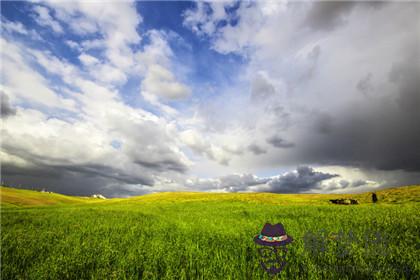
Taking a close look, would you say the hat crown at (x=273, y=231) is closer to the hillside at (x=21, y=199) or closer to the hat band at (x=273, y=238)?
the hat band at (x=273, y=238)

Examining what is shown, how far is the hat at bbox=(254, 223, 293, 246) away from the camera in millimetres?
3301

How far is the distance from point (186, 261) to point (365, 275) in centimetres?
365

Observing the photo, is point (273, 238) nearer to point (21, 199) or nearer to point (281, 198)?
point (281, 198)

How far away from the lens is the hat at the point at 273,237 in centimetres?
330

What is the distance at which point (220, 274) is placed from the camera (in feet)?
13.9

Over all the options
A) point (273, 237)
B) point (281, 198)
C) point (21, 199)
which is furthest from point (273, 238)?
point (21, 199)

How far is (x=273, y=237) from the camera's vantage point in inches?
135

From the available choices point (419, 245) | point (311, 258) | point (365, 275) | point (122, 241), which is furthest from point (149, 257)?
point (419, 245)

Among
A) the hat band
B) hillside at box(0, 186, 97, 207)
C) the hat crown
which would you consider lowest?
hillside at box(0, 186, 97, 207)

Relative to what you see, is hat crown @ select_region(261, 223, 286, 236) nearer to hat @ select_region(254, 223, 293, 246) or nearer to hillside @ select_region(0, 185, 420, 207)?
hat @ select_region(254, 223, 293, 246)

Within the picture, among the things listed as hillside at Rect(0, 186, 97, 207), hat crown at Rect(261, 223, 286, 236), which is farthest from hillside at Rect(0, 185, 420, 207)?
hat crown at Rect(261, 223, 286, 236)

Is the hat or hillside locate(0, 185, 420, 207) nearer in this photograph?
the hat

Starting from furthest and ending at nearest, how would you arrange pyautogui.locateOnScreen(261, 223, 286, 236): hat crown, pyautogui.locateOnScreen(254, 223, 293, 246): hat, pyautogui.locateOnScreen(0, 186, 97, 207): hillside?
pyautogui.locateOnScreen(0, 186, 97, 207): hillside, pyautogui.locateOnScreen(261, 223, 286, 236): hat crown, pyautogui.locateOnScreen(254, 223, 293, 246): hat

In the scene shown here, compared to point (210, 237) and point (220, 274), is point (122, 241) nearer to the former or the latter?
point (210, 237)
